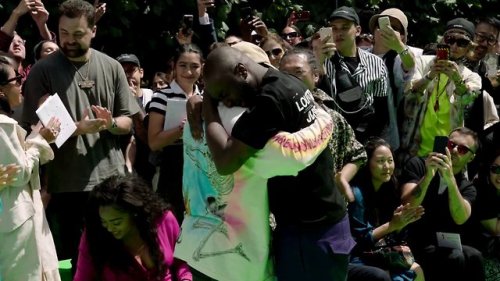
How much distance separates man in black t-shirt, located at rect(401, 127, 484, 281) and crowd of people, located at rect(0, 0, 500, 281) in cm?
1

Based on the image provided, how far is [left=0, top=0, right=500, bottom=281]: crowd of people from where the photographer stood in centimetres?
466

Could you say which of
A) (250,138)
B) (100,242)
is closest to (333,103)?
(100,242)

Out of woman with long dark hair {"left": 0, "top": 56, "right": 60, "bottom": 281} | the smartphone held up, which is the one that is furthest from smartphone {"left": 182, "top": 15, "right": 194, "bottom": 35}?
woman with long dark hair {"left": 0, "top": 56, "right": 60, "bottom": 281}

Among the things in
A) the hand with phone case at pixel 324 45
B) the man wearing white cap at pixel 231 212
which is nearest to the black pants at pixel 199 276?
the man wearing white cap at pixel 231 212

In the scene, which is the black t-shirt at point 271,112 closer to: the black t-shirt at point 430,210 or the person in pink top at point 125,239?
the person in pink top at point 125,239

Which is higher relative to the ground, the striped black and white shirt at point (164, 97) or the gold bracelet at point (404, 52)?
the striped black and white shirt at point (164, 97)

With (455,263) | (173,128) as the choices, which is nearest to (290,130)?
(173,128)

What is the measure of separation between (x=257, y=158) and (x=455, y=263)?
128 inches

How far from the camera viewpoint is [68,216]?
6.69 metres

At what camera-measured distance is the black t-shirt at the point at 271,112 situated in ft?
14.6

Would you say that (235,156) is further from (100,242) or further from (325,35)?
(325,35)

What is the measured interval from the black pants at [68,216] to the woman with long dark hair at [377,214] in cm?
175

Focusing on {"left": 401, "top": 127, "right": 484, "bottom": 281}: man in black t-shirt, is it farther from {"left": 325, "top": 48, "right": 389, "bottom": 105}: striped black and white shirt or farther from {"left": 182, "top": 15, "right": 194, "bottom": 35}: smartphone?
{"left": 182, "top": 15, "right": 194, "bottom": 35}: smartphone

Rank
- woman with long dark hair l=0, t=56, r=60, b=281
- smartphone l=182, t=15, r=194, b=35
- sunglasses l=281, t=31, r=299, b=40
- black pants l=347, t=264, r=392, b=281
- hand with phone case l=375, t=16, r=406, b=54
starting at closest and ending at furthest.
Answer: woman with long dark hair l=0, t=56, r=60, b=281 < black pants l=347, t=264, r=392, b=281 < hand with phone case l=375, t=16, r=406, b=54 < smartphone l=182, t=15, r=194, b=35 < sunglasses l=281, t=31, r=299, b=40
